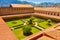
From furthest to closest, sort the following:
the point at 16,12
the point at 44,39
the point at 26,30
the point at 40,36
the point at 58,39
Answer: the point at 16,12 < the point at 26,30 < the point at 40,36 < the point at 44,39 < the point at 58,39

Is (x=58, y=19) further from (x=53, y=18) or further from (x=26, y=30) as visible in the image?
(x=26, y=30)

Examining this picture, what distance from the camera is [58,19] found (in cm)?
2203

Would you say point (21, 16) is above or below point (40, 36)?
below

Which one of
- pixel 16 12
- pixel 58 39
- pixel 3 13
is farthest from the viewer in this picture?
pixel 16 12

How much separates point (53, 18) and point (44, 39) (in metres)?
14.6

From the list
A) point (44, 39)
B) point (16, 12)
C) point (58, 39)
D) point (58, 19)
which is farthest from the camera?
point (16, 12)

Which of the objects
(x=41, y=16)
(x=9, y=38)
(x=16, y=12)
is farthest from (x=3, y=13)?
(x=9, y=38)

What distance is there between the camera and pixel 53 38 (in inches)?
357

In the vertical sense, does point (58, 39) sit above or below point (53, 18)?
above

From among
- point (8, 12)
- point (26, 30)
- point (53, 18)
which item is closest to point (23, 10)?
point (8, 12)

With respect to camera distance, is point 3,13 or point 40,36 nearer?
point 40,36

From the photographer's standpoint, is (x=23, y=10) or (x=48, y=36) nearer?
(x=48, y=36)

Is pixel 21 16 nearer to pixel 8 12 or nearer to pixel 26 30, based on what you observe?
pixel 8 12

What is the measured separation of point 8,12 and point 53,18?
10315 millimetres
